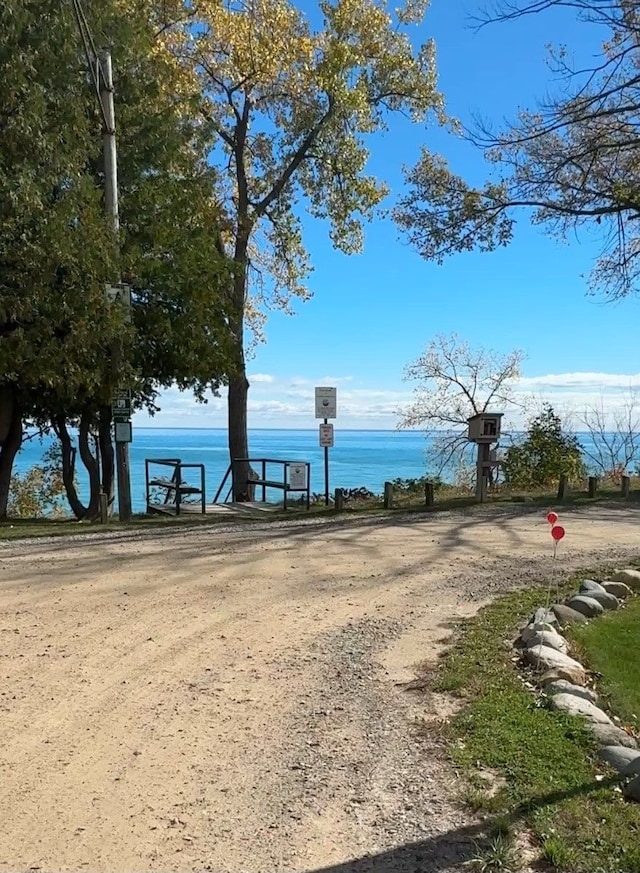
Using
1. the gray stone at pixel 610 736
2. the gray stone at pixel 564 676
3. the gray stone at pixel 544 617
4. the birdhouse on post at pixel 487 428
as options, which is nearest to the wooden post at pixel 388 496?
the birdhouse on post at pixel 487 428

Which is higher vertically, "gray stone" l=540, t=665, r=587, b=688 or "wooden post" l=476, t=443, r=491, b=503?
"wooden post" l=476, t=443, r=491, b=503

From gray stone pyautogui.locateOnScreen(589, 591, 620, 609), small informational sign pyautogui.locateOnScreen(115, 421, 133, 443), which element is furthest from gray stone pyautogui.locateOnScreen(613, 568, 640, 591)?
small informational sign pyautogui.locateOnScreen(115, 421, 133, 443)

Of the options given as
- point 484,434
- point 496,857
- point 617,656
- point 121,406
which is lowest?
point 617,656

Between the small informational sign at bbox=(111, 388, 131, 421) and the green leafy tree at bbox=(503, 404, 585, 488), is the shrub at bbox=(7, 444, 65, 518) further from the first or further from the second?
the green leafy tree at bbox=(503, 404, 585, 488)

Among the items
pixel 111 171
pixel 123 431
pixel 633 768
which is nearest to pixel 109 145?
pixel 111 171

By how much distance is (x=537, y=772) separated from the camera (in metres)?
3.42

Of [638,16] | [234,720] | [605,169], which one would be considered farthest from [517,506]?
[234,720]

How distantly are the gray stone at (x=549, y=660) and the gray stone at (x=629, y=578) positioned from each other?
8.70 ft

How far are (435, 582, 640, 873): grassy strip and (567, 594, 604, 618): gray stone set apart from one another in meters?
1.65

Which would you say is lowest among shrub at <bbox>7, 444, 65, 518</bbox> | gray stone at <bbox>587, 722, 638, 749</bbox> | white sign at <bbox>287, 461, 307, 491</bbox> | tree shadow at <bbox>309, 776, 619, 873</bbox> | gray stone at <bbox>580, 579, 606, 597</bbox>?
shrub at <bbox>7, 444, 65, 518</bbox>

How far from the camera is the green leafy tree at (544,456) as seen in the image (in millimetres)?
18828

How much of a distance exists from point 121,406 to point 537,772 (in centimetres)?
1053

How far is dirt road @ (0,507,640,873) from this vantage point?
2.92 meters

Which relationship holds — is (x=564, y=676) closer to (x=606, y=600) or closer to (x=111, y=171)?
(x=606, y=600)
